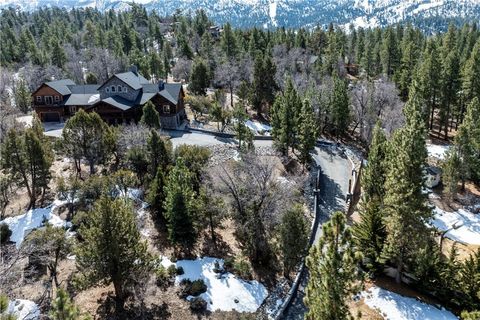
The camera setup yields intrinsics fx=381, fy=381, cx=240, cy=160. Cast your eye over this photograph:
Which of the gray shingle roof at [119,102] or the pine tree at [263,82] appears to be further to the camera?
the pine tree at [263,82]

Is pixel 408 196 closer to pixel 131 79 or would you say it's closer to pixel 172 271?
pixel 172 271

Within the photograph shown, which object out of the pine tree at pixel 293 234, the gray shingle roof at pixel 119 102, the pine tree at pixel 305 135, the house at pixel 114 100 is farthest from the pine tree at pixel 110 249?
the house at pixel 114 100

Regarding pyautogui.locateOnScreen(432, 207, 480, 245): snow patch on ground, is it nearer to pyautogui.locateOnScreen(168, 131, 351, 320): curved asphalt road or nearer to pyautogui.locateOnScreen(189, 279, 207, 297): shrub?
pyautogui.locateOnScreen(168, 131, 351, 320): curved asphalt road

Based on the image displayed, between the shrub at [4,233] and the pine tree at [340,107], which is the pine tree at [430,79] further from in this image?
the shrub at [4,233]

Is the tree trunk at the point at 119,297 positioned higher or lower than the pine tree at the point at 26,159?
lower

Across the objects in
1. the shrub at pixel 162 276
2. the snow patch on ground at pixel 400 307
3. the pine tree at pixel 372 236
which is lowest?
the snow patch on ground at pixel 400 307

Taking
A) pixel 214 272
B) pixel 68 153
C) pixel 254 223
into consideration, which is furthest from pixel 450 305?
pixel 68 153

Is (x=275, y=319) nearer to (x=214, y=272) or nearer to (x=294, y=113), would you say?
(x=214, y=272)
